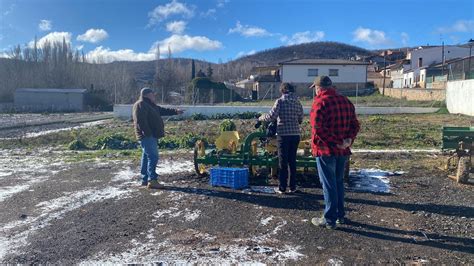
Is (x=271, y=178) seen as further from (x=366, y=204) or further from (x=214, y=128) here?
(x=214, y=128)

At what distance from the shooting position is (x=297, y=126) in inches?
282

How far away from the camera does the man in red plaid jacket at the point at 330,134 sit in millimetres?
5469

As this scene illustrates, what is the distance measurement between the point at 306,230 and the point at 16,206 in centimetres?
488

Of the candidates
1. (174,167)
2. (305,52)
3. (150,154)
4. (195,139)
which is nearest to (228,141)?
(150,154)

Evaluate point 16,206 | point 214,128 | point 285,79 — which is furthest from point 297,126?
point 285,79

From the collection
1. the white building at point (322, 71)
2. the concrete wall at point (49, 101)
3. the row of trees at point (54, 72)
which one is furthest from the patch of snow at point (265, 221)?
the row of trees at point (54, 72)

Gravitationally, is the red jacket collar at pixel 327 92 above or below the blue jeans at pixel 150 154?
above

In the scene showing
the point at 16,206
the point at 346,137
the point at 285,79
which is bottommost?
the point at 16,206

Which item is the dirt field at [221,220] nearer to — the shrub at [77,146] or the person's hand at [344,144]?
the person's hand at [344,144]

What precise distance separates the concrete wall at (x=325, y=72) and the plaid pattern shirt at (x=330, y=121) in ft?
167

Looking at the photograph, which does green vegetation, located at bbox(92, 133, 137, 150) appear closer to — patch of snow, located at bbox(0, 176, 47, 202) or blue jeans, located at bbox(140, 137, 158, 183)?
patch of snow, located at bbox(0, 176, 47, 202)

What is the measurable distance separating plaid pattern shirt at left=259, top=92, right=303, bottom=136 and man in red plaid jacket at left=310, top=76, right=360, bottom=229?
1475mm

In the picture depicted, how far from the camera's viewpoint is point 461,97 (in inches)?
1094

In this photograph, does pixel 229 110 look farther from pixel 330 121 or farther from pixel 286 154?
pixel 330 121
